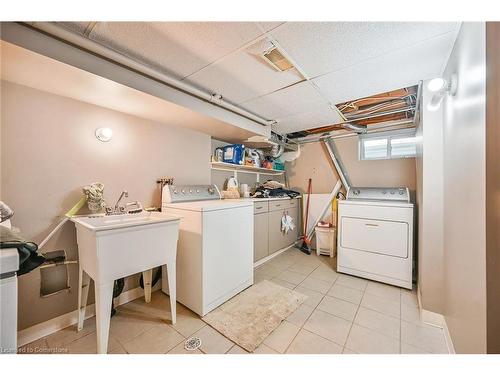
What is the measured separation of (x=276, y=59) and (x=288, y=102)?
75 cm

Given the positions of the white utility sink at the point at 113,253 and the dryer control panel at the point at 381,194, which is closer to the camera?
the white utility sink at the point at 113,253

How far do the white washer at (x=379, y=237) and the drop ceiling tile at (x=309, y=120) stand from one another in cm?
117

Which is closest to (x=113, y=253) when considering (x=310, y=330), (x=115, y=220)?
(x=115, y=220)

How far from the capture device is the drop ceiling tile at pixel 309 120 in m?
2.32

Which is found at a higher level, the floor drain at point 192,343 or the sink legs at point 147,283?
the sink legs at point 147,283

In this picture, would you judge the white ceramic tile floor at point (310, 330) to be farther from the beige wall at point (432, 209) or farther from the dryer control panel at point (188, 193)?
the dryer control panel at point (188, 193)

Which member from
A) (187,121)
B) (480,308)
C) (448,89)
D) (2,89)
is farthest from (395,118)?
(2,89)

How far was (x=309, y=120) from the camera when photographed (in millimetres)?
2604

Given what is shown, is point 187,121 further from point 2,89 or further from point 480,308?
point 480,308

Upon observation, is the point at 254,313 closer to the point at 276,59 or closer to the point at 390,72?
the point at 276,59

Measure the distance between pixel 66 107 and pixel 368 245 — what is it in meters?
3.42

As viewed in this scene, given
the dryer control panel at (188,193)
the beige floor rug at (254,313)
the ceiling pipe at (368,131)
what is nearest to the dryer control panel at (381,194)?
the ceiling pipe at (368,131)

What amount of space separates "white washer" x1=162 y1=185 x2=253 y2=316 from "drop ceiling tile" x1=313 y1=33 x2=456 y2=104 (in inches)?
58.0

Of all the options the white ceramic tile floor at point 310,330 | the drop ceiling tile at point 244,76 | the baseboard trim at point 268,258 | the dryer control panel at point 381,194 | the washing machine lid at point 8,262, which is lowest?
the white ceramic tile floor at point 310,330
